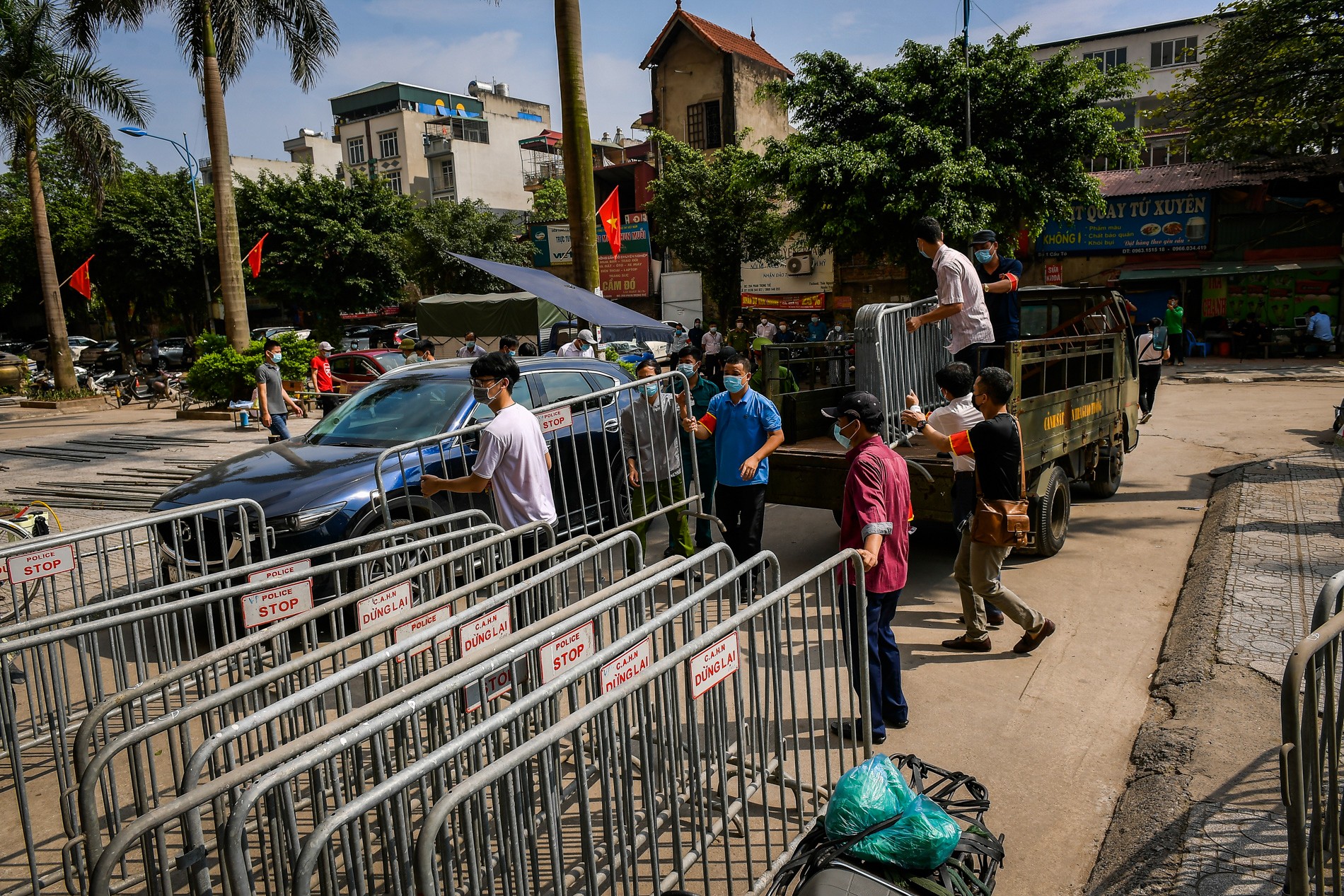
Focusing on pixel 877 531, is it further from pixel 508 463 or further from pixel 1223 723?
pixel 508 463

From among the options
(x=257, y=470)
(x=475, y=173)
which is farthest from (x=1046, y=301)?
(x=475, y=173)

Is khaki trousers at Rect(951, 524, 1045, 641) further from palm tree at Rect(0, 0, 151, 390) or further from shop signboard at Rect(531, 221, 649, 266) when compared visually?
shop signboard at Rect(531, 221, 649, 266)

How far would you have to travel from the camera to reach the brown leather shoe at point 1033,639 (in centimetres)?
550

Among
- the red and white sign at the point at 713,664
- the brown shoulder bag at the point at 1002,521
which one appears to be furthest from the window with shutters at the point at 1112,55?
the red and white sign at the point at 713,664

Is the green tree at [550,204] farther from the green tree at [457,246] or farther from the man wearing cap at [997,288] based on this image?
the man wearing cap at [997,288]

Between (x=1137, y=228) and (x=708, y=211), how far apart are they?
13819 millimetres

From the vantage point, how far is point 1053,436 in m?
7.16

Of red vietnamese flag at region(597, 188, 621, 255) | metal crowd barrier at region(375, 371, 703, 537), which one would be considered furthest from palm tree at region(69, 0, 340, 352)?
metal crowd barrier at region(375, 371, 703, 537)

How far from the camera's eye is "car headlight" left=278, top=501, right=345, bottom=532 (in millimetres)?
6082

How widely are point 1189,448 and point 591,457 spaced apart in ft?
32.4

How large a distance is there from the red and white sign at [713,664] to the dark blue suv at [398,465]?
9.73ft

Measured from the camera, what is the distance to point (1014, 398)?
618 cm

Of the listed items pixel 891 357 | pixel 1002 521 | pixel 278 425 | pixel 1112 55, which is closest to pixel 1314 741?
pixel 1002 521

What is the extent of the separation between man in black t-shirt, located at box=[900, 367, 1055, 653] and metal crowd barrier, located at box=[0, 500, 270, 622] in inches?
157
